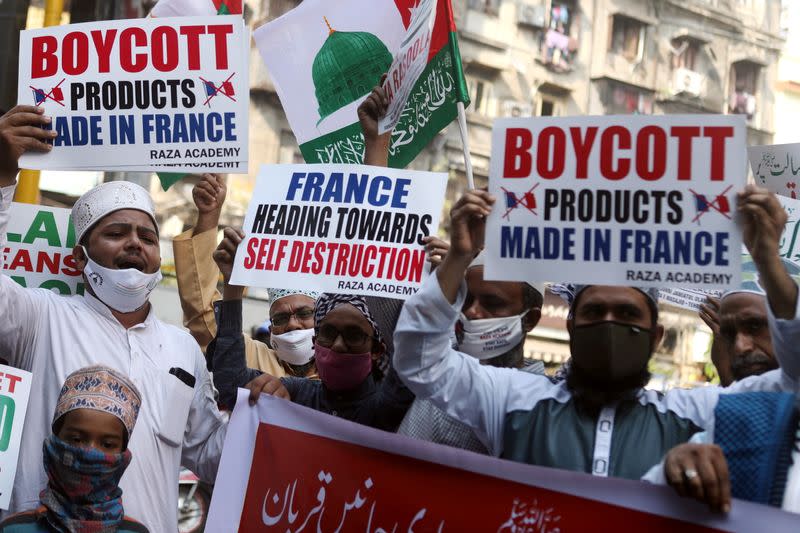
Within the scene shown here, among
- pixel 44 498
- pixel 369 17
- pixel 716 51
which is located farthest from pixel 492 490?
pixel 716 51

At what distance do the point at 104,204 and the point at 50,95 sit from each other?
0.55 m

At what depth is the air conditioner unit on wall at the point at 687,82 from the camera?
31.6 meters

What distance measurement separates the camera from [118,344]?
4.17 metres

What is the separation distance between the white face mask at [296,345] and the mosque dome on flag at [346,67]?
99 cm

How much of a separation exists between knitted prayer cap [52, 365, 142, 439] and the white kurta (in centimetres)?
33

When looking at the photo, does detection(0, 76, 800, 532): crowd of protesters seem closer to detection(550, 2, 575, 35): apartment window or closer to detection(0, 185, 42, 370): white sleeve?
detection(0, 185, 42, 370): white sleeve

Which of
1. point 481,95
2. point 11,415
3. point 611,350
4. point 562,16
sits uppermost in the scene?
point 562,16

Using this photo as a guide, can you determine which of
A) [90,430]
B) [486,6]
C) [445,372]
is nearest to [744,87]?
[486,6]

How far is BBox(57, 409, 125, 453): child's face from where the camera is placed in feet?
11.6

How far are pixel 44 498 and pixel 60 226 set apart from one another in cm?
149

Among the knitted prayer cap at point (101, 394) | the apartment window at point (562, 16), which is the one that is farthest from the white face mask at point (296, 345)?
the apartment window at point (562, 16)

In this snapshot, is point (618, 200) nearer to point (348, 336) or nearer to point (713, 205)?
point (713, 205)

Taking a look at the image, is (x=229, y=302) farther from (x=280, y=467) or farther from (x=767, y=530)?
(x=767, y=530)

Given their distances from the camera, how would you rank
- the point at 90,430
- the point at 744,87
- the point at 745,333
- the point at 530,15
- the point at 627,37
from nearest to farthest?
the point at 90,430, the point at 745,333, the point at 530,15, the point at 627,37, the point at 744,87
